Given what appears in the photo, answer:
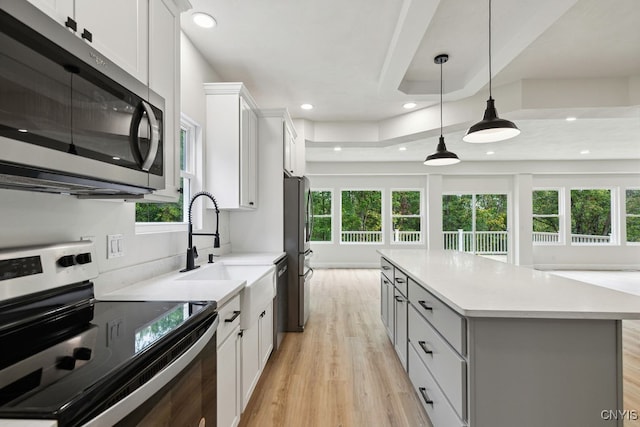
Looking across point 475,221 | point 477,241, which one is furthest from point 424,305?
point 477,241

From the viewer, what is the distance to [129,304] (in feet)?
4.21

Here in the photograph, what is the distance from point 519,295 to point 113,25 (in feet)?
7.10

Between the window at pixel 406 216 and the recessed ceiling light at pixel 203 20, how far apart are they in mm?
6296

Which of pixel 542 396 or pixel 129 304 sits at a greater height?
pixel 129 304

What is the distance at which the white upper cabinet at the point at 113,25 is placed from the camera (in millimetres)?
933

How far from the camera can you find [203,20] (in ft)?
7.60

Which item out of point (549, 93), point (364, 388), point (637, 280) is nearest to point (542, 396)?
point (364, 388)

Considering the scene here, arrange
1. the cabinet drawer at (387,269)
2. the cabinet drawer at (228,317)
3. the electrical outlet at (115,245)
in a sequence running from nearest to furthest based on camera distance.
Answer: the cabinet drawer at (228,317) → the electrical outlet at (115,245) → the cabinet drawer at (387,269)

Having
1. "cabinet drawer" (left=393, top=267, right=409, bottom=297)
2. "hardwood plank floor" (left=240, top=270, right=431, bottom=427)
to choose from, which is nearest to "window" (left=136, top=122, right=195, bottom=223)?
"hardwood plank floor" (left=240, top=270, right=431, bottom=427)

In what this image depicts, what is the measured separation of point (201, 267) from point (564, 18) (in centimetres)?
354

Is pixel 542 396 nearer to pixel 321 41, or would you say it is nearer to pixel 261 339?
pixel 261 339

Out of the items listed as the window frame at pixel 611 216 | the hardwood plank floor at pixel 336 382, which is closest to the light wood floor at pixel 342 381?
the hardwood plank floor at pixel 336 382

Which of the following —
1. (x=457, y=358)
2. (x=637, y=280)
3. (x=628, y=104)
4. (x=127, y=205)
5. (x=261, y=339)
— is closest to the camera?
(x=457, y=358)

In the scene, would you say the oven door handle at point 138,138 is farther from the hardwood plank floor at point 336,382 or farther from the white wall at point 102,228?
the hardwood plank floor at point 336,382
